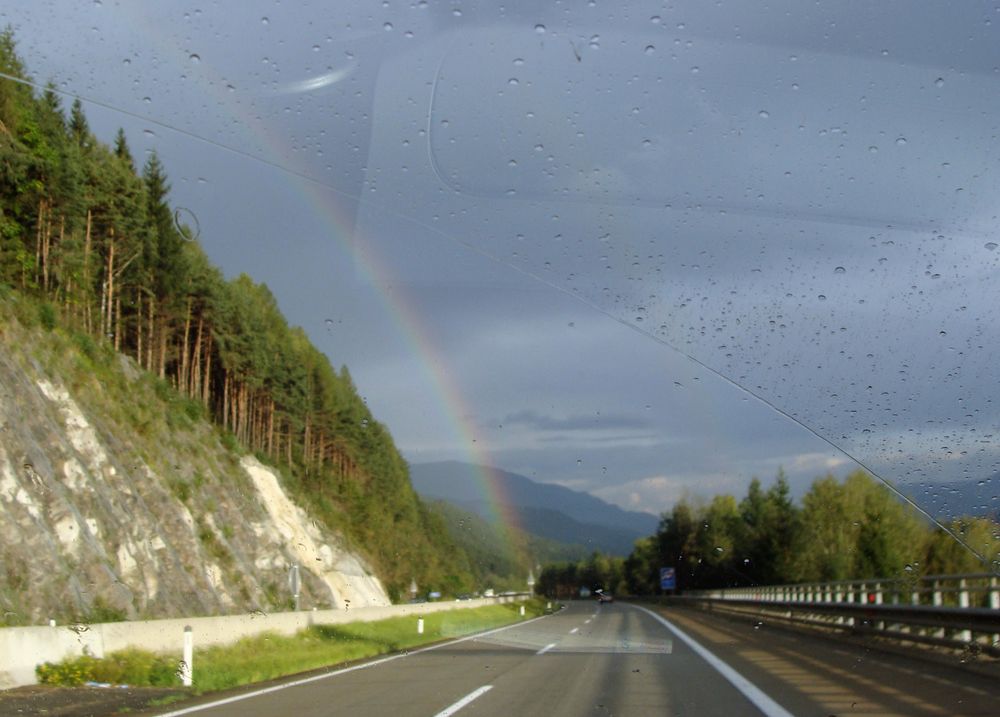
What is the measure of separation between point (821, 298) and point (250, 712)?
23.9 ft

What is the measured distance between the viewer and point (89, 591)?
28.2m

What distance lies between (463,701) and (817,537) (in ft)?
18.8

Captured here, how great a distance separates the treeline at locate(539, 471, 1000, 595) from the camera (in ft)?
35.3

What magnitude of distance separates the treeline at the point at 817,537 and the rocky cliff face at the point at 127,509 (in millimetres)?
8210

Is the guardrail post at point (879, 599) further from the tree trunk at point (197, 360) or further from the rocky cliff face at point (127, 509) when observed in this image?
the tree trunk at point (197, 360)

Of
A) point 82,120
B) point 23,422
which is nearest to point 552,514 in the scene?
point 23,422

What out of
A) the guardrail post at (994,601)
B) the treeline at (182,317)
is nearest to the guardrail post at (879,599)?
the guardrail post at (994,601)

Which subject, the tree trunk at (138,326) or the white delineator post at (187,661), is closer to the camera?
the white delineator post at (187,661)

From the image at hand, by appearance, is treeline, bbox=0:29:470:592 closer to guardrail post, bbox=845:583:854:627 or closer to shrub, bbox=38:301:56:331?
shrub, bbox=38:301:56:331

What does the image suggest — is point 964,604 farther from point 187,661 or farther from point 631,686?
point 187,661

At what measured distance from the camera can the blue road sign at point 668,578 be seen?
62.8ft

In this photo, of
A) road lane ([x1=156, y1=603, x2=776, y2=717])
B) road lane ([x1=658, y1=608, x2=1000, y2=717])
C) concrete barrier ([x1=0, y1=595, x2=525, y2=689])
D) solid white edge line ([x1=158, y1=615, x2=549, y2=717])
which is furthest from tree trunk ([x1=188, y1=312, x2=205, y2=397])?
road lane ([x1=658, y1=608, x2=1000, y2=717])

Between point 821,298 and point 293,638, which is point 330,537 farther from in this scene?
point 821,298

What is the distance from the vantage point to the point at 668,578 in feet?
A: 66.2
